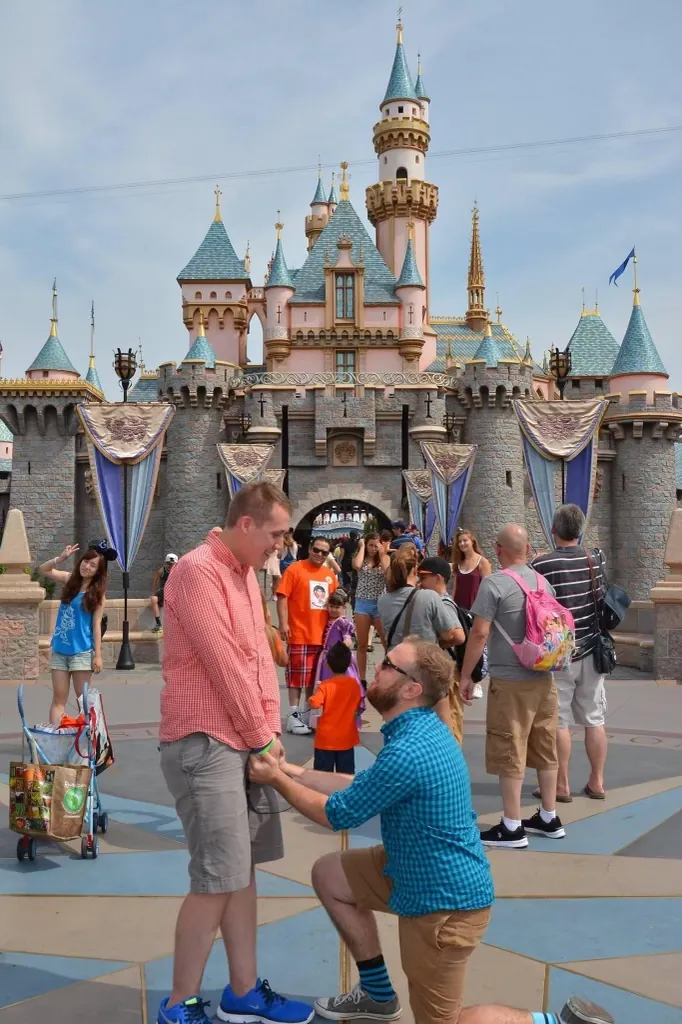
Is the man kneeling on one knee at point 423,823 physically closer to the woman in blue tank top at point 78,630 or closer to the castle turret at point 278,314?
the woman in blue tank top at point 78,630

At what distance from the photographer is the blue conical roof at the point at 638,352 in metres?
28.4

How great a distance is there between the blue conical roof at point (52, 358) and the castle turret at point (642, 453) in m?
18.0

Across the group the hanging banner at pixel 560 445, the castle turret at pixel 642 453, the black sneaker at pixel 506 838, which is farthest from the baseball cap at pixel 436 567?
the castle turret at pixel 642 453

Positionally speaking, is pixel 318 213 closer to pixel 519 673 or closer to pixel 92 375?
pixel 92 375

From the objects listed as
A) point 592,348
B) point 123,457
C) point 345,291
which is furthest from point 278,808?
point 592,348

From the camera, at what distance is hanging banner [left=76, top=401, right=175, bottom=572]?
1172 cm

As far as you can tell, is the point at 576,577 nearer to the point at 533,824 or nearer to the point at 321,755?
the point at 533,824

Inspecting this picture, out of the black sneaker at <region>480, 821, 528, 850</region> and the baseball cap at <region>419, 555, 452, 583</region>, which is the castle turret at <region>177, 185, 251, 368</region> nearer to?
the baseball cap at <region>419, 555, 452, 583</region>

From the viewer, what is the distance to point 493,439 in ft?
95.0

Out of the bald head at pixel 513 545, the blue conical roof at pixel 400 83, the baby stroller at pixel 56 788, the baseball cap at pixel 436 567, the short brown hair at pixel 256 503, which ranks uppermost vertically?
the blue conical roof at pixel 400 83

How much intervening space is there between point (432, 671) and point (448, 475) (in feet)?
65.1

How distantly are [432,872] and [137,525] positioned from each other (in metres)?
10.0

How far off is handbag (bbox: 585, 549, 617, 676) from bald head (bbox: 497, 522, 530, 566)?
0.63 meters

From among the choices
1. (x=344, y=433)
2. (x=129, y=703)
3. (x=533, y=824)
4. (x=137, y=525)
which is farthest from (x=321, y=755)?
(x=344, y=433)
